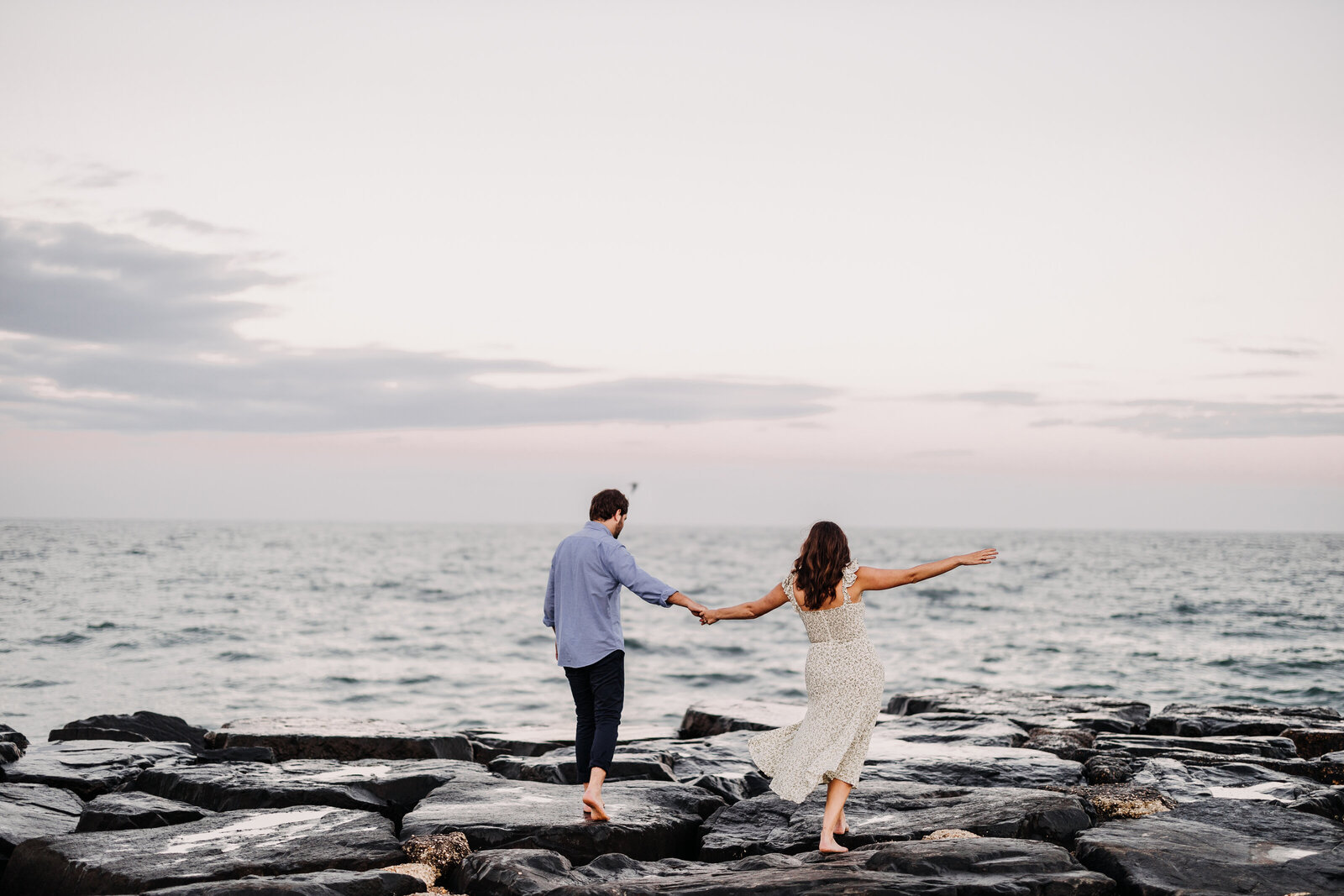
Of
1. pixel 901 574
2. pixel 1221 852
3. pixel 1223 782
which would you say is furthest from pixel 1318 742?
pixel 901 574

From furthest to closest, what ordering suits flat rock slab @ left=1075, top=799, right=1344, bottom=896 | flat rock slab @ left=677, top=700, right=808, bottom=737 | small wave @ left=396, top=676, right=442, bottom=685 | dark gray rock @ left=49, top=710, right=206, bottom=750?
small wave @ left=396, top=676, right=442, bottom=685
flat rock slab @ left=677, top=700, right=808, bottom=737
dark gray rock @ left=49, top=710, right=206, bottom=750
flat rock slab @ left=1075, top=799, right=1344, bottom=896

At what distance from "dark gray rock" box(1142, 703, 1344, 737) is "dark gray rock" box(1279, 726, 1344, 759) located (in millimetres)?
501

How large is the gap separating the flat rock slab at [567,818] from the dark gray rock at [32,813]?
247cm

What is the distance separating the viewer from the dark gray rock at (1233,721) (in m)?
11.4

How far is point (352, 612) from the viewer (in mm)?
33219

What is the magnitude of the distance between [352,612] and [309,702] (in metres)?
15.4

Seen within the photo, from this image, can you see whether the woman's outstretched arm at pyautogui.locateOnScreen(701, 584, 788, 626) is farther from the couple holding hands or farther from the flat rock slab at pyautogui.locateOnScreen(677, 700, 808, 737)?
the flat rock slab at pyautogui.locateOnScreen(677, 700, 808, 737)

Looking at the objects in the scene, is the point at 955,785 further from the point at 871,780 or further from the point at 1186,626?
the point at 1186,626

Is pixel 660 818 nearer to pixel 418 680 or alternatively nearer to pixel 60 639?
pixel 418 680

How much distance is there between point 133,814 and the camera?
693 cm

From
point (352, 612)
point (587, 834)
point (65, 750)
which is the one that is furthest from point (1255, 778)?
point (352, 612)

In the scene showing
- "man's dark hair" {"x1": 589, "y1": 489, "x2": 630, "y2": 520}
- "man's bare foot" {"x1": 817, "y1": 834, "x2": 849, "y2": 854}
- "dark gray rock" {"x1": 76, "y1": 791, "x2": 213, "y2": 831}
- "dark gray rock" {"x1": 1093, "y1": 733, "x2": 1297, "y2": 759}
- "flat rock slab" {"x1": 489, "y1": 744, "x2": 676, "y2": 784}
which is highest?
"man's dark hair" {"x1": 589, "y1": 489, "x2": 630, "y2": 520}

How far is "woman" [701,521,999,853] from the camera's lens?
599cm

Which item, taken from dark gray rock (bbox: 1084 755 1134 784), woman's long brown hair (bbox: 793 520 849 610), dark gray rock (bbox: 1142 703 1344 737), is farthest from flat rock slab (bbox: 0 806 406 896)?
dark gray rock (bbox: 1142 703 1344 737)
